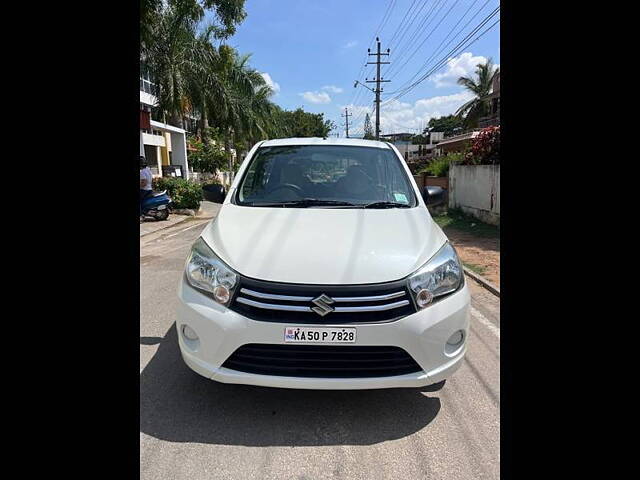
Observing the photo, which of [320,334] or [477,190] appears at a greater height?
[477,190]

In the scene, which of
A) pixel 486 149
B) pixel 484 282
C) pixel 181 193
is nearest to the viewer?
pixel 484 282

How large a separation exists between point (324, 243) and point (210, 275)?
68 centimetres

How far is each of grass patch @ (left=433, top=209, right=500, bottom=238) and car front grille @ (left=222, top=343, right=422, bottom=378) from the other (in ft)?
22.8

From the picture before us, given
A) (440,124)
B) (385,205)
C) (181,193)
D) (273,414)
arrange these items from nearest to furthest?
1. (273,414)
2. (385,205)
3. (181,193)
4. (440,124)

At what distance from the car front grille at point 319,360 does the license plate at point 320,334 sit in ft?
0.15

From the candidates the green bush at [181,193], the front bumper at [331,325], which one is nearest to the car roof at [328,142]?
the front bumper at [331,325]

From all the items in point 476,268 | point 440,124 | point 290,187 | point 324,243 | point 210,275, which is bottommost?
point 476,268

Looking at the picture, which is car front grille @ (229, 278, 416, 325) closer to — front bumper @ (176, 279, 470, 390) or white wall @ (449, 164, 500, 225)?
front bumper @ (176, 279, 470, 390)

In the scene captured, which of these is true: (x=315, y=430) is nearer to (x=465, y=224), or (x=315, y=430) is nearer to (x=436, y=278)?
(x=436, y=278)

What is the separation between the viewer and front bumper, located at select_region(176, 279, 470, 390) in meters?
2.14

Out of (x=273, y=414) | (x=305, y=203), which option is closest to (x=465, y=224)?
(x=305, y=203)

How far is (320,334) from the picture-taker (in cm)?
212
